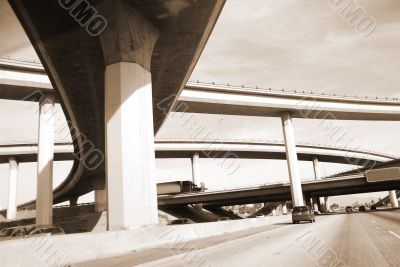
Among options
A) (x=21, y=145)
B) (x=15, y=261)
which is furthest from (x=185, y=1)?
(x=21, y=145)

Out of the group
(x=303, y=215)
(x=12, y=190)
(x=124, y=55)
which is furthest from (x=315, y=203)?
(x=124, y=55)

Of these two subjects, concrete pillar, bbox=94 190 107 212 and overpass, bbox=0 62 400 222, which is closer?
overpass, bbox=0 62 400 222

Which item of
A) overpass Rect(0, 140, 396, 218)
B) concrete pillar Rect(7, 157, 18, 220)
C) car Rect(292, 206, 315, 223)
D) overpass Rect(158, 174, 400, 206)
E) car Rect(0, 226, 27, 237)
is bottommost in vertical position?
car Rect(292, 206, 315, 223)

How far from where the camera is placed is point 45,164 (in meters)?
37.3

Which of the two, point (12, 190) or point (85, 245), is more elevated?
point (12, 190)

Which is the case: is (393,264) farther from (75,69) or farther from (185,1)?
(75,69)

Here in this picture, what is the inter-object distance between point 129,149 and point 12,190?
60.3 meters

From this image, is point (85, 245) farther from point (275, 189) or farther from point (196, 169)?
point (196, 169)

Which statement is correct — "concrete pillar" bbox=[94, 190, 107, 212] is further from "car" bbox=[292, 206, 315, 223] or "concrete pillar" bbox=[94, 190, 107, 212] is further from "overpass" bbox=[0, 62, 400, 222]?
"car" bbox=[292, 206, 315, 223]

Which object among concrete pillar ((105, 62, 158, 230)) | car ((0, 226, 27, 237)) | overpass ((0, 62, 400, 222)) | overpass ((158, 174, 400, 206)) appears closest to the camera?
concrete pillar ((105, 62, 158, 230))

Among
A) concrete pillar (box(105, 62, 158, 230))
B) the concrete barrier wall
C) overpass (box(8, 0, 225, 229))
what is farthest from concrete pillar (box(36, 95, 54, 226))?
the concrete barrier wall

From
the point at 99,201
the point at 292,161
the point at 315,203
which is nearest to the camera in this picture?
the point at 292,161

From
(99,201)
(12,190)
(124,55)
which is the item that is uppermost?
(124,55)

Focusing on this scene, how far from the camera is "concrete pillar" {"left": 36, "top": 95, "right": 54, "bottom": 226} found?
35.8 m
